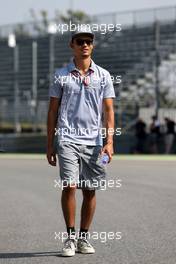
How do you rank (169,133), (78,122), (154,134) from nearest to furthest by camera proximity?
(78,122), (169,133), (154,134)

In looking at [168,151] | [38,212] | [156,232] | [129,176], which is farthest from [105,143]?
[168,151]

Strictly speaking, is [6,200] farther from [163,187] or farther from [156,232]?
[156,232]

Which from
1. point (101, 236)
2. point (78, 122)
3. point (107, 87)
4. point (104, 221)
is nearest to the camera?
point (78, 122)

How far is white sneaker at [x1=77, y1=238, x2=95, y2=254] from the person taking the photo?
23.4 feet

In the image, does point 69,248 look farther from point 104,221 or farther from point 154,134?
point 154,134

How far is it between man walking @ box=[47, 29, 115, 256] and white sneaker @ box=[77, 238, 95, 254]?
123mm

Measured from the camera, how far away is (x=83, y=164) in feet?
23.0

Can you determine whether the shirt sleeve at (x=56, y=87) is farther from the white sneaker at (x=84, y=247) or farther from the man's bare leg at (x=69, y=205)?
the white sneaker at (x=84, y=247)

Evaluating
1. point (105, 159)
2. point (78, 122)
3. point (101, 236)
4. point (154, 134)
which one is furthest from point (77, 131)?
point (154, 134)

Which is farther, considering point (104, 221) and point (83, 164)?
point (104, 221)

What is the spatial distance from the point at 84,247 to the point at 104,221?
240cm

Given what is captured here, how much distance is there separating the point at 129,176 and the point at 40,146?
16624 mm

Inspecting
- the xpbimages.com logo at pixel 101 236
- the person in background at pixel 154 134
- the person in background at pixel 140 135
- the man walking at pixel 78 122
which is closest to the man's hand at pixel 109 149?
the man walking at pixel 78 122

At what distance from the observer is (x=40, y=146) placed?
3391 cm
